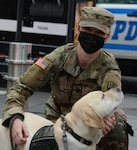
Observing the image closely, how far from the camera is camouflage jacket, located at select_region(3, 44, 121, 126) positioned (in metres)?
3.37

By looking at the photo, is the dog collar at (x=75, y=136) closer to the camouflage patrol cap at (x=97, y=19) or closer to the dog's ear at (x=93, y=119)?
the dog's ear at (x=93, y=119)

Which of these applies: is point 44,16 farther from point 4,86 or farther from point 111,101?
point 111,101

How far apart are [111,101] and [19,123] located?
69cm

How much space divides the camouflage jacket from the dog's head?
0.53m

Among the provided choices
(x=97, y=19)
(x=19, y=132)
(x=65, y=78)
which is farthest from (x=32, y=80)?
(x=97, y=19)

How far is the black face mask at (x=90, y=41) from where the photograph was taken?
10.7ft

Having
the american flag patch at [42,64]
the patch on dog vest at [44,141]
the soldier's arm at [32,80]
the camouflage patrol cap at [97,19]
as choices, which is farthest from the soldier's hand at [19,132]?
the camouflage patrol cap at [97,19]

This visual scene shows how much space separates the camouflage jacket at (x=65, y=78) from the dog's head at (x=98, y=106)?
0.53 m

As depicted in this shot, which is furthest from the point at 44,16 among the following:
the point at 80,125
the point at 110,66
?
the point at 80,125

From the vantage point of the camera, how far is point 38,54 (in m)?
9.15

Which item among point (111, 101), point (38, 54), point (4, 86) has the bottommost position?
point (4, 86)

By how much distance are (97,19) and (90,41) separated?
153 millimetres

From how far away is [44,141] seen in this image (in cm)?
301

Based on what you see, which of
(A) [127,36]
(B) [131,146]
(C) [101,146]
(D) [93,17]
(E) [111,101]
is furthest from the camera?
(A) [127,36]
